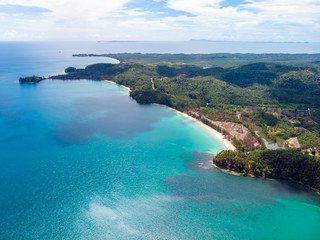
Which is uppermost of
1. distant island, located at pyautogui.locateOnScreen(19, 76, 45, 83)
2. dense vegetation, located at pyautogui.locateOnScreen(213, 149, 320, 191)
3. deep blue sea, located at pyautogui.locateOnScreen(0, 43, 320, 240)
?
distant island, located at pyautogui.locateOnScreen(19, 76, 45, 83)

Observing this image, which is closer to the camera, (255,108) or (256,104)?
(255,108)

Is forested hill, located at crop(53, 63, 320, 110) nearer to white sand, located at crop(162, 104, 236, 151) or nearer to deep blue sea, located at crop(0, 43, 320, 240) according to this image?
white sand, located at crop(162, 104, 236, 151)

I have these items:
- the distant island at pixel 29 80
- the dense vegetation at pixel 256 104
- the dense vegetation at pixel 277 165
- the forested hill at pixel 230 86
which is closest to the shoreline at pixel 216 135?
the dense vegetation at pixel 256 104

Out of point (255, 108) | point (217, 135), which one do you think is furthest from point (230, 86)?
point (217, 135)

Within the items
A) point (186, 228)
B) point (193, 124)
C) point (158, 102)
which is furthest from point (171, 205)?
point (158, 102)

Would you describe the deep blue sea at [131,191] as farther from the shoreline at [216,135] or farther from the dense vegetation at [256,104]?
the dense vegetation at [256,104]

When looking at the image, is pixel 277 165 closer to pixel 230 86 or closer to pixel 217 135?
pixel 217 135

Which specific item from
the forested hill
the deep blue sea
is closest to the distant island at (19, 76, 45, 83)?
the forested hill
